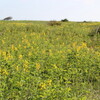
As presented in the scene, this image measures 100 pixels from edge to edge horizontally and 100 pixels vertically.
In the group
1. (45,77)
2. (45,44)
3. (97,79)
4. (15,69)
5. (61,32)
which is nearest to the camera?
(15,69)

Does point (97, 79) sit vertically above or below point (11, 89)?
below

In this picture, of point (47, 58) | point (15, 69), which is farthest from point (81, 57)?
point (15, 69)

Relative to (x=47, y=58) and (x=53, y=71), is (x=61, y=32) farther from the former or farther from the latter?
(x=53, y=71)

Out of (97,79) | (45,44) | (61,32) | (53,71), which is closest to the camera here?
(53,71)

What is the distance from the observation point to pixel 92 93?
4996mm

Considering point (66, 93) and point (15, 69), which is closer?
point (66, 93)

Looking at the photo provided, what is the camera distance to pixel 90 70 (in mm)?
5840

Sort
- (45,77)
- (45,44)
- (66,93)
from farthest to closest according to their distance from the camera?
(45,44) < (45,77) < (66,93)

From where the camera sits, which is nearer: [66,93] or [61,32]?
[66,93]

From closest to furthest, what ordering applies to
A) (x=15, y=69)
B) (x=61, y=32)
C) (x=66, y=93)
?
(x=66, y=93)
(x=15, y=69)
(x=61, y=32)

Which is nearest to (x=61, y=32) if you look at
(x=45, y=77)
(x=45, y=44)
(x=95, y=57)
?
(x=45, y=44)

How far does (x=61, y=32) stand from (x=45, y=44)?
13.8 feet

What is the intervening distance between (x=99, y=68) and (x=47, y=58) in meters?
1.41

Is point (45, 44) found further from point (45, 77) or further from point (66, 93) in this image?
point (66, 93)
